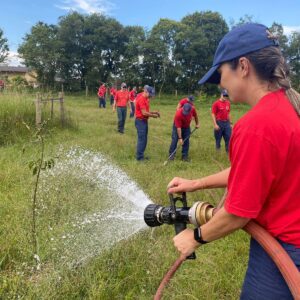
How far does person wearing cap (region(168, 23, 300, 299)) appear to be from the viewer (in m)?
1.50

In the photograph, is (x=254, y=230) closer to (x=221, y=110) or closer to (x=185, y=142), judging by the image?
(x=185, y=142)

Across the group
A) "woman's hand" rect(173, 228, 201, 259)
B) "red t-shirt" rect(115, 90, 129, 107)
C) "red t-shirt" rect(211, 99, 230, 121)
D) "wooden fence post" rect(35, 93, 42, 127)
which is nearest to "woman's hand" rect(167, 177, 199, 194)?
"woman's hand" rect(173, 228, 201, 259)

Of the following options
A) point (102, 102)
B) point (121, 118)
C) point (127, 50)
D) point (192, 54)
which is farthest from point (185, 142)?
point (127, 50)

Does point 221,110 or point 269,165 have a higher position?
point 269,165

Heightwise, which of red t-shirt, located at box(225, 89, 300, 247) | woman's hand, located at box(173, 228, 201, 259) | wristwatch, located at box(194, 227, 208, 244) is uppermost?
red t-shirt, located at box(225, 89, 300, 247)

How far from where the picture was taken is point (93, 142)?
33.2ft

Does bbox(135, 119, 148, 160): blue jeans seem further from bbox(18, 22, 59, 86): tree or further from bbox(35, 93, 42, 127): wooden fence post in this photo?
bbox(18, 22, 59, 86): tree

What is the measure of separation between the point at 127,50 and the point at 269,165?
48.8m

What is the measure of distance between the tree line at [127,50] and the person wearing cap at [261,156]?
4345 centimetres

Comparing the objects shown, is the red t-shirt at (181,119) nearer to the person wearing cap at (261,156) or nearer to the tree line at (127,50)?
the person wearing cap at (261,156)

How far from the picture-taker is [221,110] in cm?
987

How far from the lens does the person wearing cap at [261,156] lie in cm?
150

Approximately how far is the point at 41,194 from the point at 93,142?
5.00m

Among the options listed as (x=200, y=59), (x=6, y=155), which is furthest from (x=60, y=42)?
(x=6, y=155)
